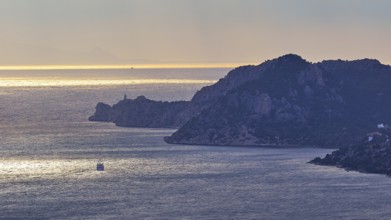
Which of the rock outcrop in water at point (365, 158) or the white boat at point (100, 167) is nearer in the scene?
the rock outcrop in water at point (365, 158)

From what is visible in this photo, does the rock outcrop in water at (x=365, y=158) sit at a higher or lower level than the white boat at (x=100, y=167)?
higher

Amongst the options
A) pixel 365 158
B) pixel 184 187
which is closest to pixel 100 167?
pixel 184 187

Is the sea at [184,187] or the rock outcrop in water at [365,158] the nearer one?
the sea at [184,187]

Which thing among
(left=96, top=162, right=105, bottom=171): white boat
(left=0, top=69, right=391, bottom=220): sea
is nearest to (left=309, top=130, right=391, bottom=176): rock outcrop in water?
(left=0, top=69, right=391, bottom=220): sea

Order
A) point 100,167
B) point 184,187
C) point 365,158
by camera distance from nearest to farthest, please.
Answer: point 184,187 < point 100,167 < point 365,158

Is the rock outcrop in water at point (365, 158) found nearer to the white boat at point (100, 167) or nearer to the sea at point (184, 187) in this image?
the sea at point (184, 187)

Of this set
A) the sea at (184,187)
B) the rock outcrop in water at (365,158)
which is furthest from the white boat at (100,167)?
the rock outcrop in water at (365,158)

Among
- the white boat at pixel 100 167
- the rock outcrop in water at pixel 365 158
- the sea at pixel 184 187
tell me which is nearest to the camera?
the sea at pixel 184 187

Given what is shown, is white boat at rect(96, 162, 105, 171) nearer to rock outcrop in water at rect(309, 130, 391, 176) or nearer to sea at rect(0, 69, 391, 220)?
sea at rect(0, 69, 391, 220)

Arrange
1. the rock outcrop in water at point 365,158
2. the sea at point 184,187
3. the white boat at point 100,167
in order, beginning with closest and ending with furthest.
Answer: the sea at point 184,187 → the rock outcrop in water at point 365,158 → the white boat at point 100,167

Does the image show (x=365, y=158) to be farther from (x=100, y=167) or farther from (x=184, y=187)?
(x=100, y=167)
